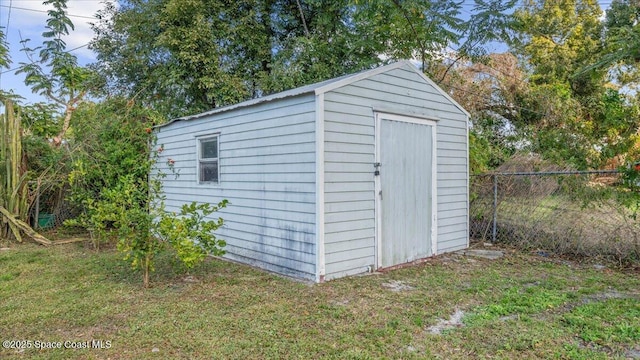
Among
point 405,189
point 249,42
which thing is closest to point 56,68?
point 249,42

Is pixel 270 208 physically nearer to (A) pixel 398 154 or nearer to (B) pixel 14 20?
(A) pixel 398 154

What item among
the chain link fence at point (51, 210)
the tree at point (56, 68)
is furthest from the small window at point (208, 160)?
the tree at point (56, 68)

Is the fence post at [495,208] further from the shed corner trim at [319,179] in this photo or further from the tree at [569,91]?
the shed corner trim at [319,179]

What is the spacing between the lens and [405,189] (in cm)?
537

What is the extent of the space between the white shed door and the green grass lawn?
0.37m

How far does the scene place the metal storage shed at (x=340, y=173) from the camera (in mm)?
4512

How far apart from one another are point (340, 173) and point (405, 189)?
1.22 meters

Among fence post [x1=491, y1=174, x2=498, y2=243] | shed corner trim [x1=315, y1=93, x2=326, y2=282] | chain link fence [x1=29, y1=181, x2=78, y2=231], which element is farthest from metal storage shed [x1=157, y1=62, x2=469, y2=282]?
chain link fence [x1=29, y1=181, x2=78, y2=231]

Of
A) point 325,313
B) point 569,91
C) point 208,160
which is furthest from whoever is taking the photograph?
point 569,91

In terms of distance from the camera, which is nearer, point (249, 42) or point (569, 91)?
point (249, 42)

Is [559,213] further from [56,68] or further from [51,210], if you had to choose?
[56,68]

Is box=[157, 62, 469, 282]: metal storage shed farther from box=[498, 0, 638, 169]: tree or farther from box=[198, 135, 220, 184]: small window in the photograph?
box=[498, 0, 638, 169]: tree

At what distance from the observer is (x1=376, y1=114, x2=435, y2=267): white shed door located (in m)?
5.08

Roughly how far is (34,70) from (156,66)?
10.2ft
